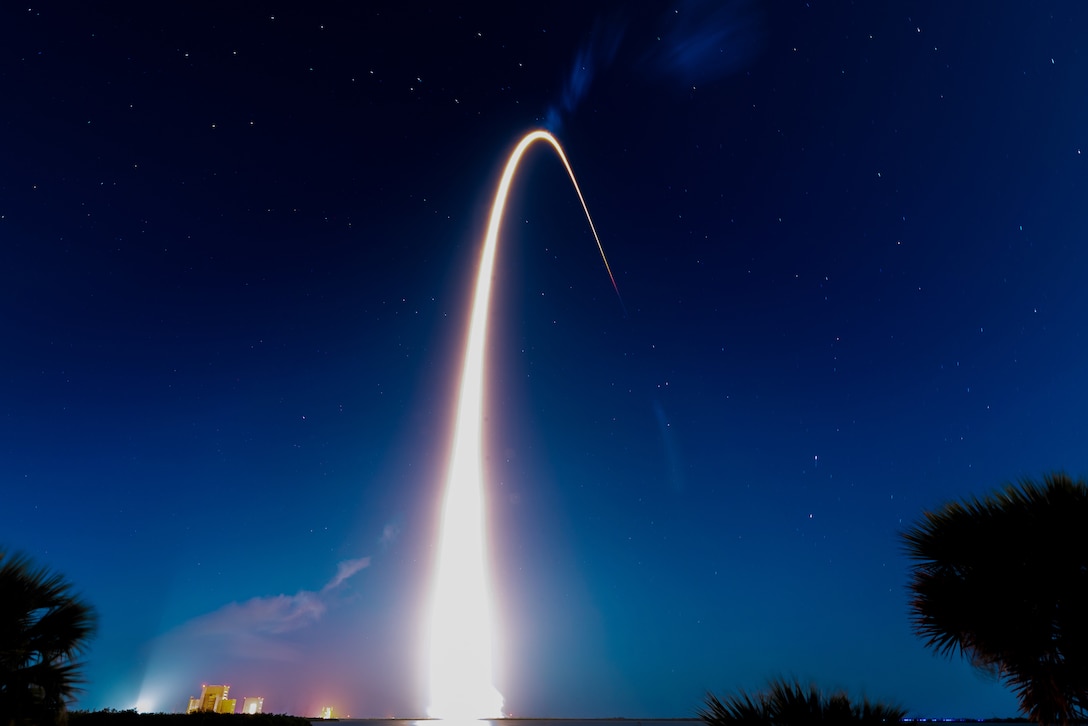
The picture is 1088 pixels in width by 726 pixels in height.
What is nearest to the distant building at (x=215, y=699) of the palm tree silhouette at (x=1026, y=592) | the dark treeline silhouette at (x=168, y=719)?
the dark treeline silhouette at (x=168, y=719)

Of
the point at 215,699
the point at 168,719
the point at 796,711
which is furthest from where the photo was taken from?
the point at 215,699

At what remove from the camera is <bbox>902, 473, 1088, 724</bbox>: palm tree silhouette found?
11.8 metres

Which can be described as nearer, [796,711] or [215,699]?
[796,711]

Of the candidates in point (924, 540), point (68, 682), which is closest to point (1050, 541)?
point (924, 540)

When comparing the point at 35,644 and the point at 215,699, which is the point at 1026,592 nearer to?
the point at 35,644

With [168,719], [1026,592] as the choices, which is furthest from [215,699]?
[1026,592]

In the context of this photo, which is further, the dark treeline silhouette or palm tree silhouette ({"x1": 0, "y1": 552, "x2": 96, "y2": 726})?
the dark treeline silhouette

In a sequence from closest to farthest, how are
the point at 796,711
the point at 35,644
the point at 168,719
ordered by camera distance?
1. the point at 796,711
2. the point at 35,644
3. the point at 168,719

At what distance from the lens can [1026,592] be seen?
39.7ft

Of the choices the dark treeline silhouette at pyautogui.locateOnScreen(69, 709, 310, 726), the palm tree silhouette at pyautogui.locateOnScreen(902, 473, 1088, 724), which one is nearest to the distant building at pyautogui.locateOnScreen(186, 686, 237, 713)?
the dark treeline silhouette at pyautogui.locateOnScreen(69, 709, 310, 726)

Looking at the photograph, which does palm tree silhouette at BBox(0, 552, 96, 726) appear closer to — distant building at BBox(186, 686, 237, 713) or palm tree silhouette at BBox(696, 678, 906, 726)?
palm tree silhouette at BBox(696, 678, 906, 726)

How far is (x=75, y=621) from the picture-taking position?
11.3m

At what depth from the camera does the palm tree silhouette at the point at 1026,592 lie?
11.8 metres

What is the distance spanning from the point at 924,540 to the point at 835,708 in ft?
29.1
